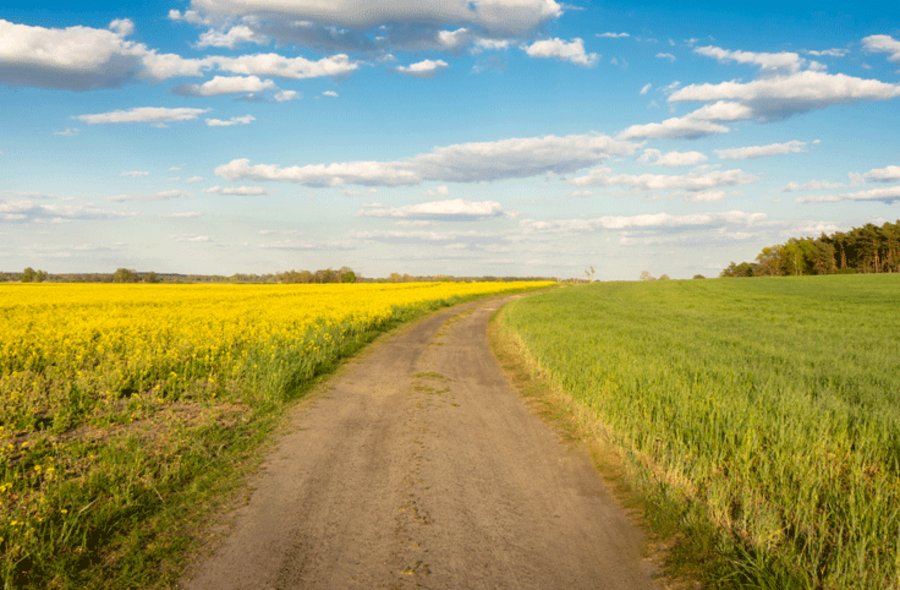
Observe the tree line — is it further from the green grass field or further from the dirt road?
the dirt road

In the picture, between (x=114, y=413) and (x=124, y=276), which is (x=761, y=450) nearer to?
(x=114, y=413)

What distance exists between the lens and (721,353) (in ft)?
45.6

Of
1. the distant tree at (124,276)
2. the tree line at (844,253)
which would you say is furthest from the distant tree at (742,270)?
the distant tree at (124,276)

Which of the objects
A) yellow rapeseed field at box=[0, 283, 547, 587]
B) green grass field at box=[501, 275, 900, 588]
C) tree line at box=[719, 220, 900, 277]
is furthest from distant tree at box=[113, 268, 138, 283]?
tree line at box=[719, 220, 900, 277]

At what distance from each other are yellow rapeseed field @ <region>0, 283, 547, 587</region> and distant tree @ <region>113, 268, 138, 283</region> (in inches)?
3412

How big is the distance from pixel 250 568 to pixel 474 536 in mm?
2004

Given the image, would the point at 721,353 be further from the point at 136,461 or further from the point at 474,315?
the point at 474,315

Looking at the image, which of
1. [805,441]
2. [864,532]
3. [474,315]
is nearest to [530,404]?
[805,441]

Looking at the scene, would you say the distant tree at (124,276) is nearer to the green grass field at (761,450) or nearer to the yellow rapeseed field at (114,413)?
the yellow rapeseed field at (114,413)

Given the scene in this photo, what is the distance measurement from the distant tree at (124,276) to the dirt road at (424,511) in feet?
336

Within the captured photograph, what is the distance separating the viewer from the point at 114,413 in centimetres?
913

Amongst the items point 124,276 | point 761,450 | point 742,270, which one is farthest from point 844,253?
point 124,276

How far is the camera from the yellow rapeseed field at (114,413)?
5.02 meters

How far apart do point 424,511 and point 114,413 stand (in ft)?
21.8
